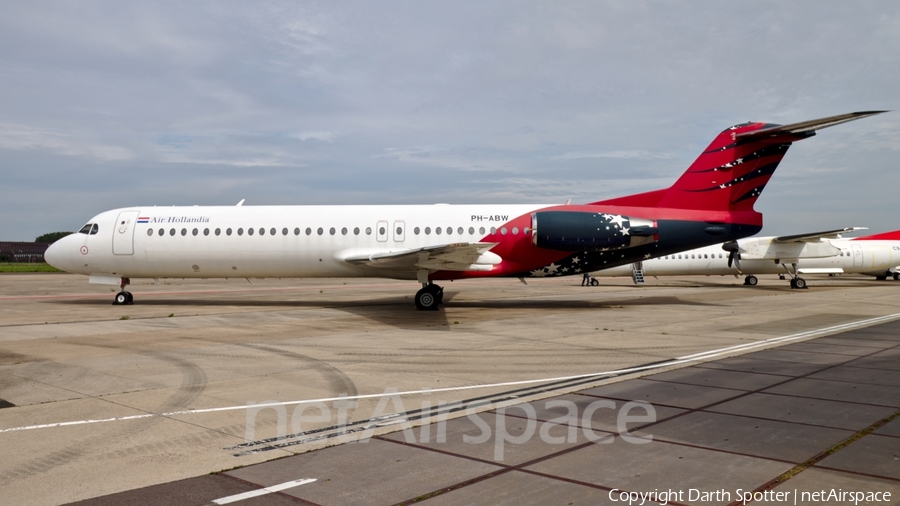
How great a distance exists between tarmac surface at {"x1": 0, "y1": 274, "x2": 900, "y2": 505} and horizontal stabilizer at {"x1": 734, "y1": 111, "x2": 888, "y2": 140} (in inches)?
228

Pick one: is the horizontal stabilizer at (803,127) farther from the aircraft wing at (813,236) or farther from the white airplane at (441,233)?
the aircraft wing at (813,236)

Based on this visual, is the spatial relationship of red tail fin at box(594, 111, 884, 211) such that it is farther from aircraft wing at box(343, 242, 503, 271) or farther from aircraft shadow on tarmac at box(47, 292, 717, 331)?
aircraft wing at box(343, 242, 503, 271)

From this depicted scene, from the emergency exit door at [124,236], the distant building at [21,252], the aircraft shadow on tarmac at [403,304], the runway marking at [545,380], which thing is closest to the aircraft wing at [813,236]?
the aircraft shadow on tarmac at [403,304]

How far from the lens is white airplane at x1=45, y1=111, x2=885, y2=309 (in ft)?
66.9

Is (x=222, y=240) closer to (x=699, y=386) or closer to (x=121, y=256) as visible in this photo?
(x=121, y=256)

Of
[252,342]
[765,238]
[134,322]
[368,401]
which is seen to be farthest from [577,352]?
[765,238]

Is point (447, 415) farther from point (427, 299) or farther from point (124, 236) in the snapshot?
point (124, 236)

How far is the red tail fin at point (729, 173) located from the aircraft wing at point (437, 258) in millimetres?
6028

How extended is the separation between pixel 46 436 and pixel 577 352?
27.6 ft

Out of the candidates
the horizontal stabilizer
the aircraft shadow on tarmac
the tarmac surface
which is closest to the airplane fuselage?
the aircraft shadow on tarmac

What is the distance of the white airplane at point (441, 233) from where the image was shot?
2039 cm

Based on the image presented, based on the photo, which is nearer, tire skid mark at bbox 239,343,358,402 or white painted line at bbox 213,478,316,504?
white painted line at bbox 213,478,316,504

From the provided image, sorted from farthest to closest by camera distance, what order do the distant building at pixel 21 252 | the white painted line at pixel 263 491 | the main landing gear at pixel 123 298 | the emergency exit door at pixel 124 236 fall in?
the distant building at pixel 21 252 < the main landing gear at pixel 123 298 < the emergency exit door at pixel 124 236 < the white painted line at pixel 263 491

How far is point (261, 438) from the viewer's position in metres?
6.25
